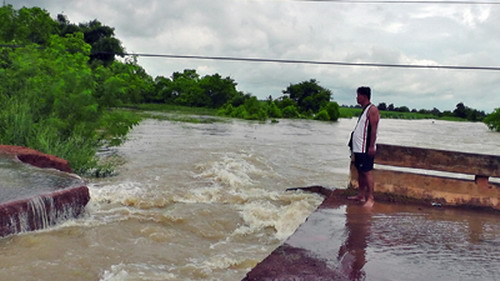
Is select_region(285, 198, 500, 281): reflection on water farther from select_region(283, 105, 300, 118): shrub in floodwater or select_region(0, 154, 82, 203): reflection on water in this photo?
select_region(283, 105, 300, 118): shrub in floodwater

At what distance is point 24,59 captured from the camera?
44.6ft

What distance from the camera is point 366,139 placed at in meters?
6.66

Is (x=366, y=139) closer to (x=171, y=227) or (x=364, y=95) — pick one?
(x=364, y=95)

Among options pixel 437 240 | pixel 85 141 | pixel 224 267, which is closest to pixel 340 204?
pixel 437 240

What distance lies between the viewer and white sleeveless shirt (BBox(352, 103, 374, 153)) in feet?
21.8

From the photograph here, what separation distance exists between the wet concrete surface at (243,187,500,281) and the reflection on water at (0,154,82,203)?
4004 millimetres

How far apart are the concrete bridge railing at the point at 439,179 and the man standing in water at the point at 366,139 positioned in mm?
865

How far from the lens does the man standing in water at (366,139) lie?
6.62m

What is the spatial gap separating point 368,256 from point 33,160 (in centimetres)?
705

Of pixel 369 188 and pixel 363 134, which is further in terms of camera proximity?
pixel 369 188

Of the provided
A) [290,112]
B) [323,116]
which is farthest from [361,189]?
[323,116]

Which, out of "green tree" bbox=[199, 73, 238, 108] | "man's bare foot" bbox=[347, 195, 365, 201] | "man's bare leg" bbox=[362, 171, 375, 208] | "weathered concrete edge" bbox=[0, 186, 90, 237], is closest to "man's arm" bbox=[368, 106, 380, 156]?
"man's bare leg" bbox=[362, 171, 375, 208]

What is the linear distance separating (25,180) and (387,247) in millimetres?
5660

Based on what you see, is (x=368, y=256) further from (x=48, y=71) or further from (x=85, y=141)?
(x=48, y=71)
